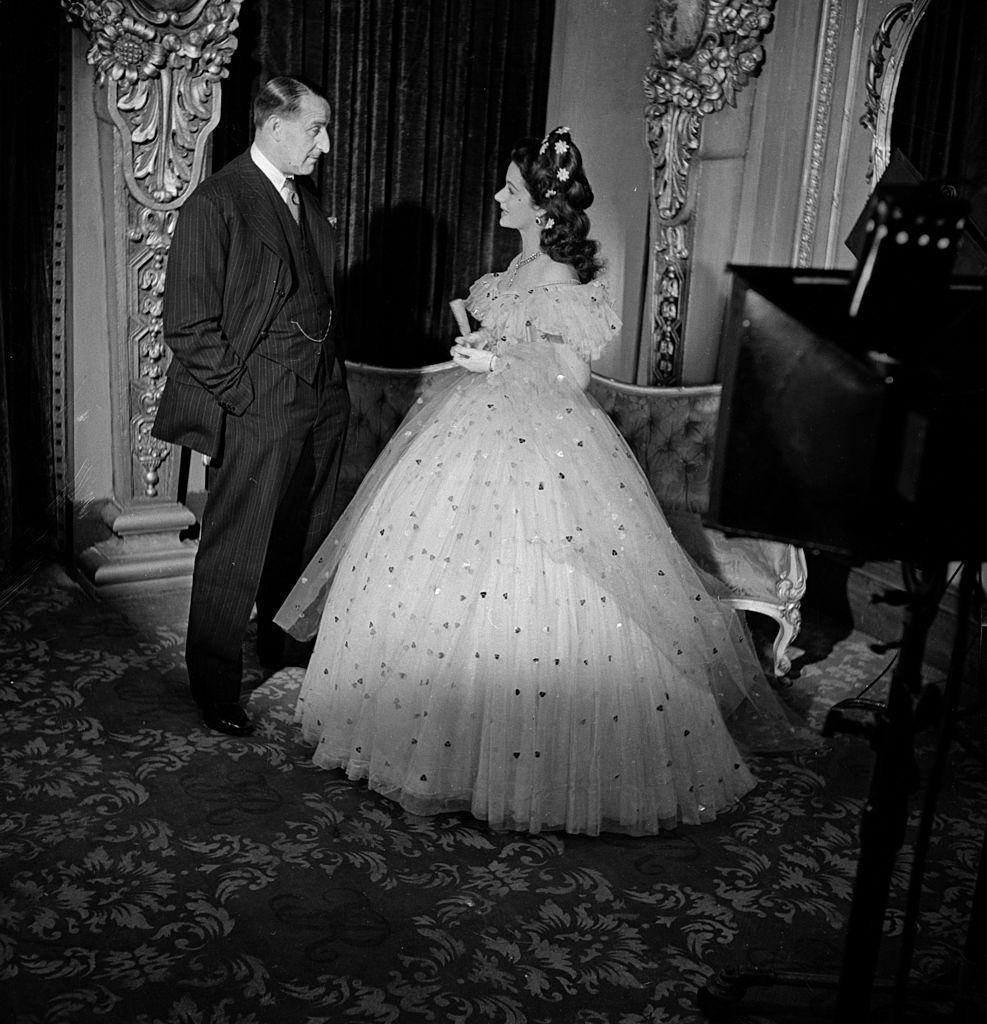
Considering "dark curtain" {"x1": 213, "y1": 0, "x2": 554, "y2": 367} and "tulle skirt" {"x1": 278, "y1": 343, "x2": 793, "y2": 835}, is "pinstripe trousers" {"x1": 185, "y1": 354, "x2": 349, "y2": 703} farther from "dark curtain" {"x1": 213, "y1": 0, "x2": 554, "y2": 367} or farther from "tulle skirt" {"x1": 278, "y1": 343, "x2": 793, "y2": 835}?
"dark curtain" {"x1": 213, "y1": 0, "x2": 554, "y2": 367}

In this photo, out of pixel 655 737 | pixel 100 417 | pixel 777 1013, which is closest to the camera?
pixel 777 1013

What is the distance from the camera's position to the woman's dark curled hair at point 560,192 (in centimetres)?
305

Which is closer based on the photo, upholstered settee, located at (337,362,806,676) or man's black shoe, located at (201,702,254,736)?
man's black shoe, located at (201,702,254,736)

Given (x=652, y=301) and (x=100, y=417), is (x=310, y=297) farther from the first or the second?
(x=652, y=301)

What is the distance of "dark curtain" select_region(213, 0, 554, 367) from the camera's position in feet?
13.7

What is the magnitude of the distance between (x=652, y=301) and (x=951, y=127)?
1374 mm

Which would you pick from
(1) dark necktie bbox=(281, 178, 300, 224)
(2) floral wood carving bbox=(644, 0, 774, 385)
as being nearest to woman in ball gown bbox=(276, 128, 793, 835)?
(1) dark necktie bbox=(281, 178, 300, 224)

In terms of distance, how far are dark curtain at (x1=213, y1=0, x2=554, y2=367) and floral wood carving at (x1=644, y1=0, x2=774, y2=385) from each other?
0.54 metres

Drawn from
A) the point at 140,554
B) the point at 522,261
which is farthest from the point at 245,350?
the point at 140,554

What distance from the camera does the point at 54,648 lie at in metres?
3.71

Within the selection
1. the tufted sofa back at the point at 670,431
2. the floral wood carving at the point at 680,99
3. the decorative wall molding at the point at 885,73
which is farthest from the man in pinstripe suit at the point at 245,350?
the decorative wall molding at the point at 885,73

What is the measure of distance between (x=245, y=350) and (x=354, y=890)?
4.90 feet

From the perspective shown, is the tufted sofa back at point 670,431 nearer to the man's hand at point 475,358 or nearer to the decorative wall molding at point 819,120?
the decorative wall molding at point 819,120

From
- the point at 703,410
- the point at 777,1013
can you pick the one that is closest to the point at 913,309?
the point at 777,1013
